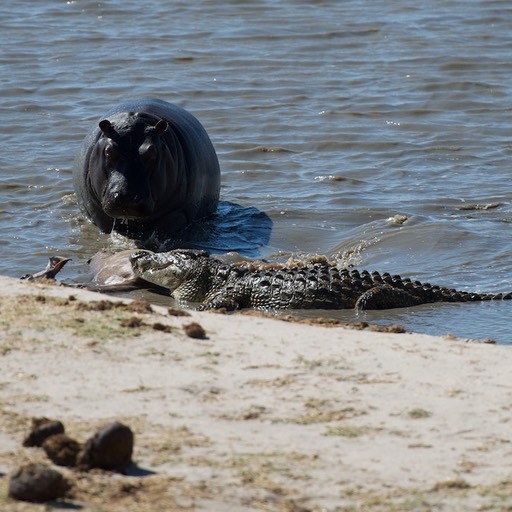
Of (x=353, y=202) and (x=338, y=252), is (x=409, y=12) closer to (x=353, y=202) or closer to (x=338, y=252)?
(x=353, y=202)

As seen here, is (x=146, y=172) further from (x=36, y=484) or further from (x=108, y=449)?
(x=36, y=484)

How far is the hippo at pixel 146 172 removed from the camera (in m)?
10.6

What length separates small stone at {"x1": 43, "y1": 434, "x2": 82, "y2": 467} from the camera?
14.3ft

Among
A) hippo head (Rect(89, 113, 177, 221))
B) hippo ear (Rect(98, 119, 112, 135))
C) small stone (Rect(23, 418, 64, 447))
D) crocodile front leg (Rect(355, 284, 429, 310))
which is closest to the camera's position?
small stone (Rect(23, 418, 64, 447))

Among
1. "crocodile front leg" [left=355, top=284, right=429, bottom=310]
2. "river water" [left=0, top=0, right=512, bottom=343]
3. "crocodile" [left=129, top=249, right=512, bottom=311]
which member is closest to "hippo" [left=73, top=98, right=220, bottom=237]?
"river water" [left=0, top=0, right=512, bottom=343]

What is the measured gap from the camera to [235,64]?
1748cm

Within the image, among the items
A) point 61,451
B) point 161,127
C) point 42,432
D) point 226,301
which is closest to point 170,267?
point 226,301

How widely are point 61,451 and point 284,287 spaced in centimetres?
432

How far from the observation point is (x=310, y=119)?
15.0 m

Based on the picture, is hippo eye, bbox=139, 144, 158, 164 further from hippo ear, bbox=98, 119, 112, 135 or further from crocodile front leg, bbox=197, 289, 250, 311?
crocodile front leg, bbox=197, 289, 250, 311

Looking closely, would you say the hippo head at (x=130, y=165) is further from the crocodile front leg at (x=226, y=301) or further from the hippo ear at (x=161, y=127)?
the crocodile front leg at (x=226, y=301)

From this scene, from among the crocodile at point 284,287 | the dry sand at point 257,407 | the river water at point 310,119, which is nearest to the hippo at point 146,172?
the river water at point 310,119

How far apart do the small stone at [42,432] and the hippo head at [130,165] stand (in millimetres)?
5999

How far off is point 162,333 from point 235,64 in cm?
1190
